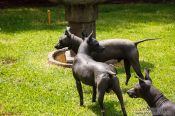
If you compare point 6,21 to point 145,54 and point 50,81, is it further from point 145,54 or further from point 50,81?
point 50,81

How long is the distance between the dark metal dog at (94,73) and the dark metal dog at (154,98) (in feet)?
1.75

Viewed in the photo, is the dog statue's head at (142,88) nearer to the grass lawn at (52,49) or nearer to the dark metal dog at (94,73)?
the dark metal dog at (94,73)

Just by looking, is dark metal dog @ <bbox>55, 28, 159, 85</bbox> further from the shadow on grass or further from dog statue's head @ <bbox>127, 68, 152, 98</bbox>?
dog statue's head @ <bbox>127, 68, 152, 98</bbox>

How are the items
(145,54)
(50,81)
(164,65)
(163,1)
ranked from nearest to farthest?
(50,81)
(164,65)
(145,54)
(163,1)

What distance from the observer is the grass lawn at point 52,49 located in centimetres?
826

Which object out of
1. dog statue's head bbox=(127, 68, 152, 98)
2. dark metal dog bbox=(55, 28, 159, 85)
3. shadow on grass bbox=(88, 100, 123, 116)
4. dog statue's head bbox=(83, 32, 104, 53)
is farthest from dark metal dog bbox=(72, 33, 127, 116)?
dark metal dog bbox=(55, 28, 159, 85)

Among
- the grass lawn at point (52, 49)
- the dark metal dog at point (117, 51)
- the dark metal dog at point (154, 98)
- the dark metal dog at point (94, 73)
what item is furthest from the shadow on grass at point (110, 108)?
the dark metal dog at point (154, 98)

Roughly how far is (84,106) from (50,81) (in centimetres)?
186

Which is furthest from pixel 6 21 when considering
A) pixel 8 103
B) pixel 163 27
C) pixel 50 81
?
pixel 8 103

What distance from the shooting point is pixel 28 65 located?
36.8 feet

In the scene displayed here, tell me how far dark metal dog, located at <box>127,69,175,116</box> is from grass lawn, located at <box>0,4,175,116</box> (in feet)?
4.19

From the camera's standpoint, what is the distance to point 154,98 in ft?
21.3

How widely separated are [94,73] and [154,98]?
48.4 inches

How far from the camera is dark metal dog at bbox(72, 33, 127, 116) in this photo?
23.0 ft
